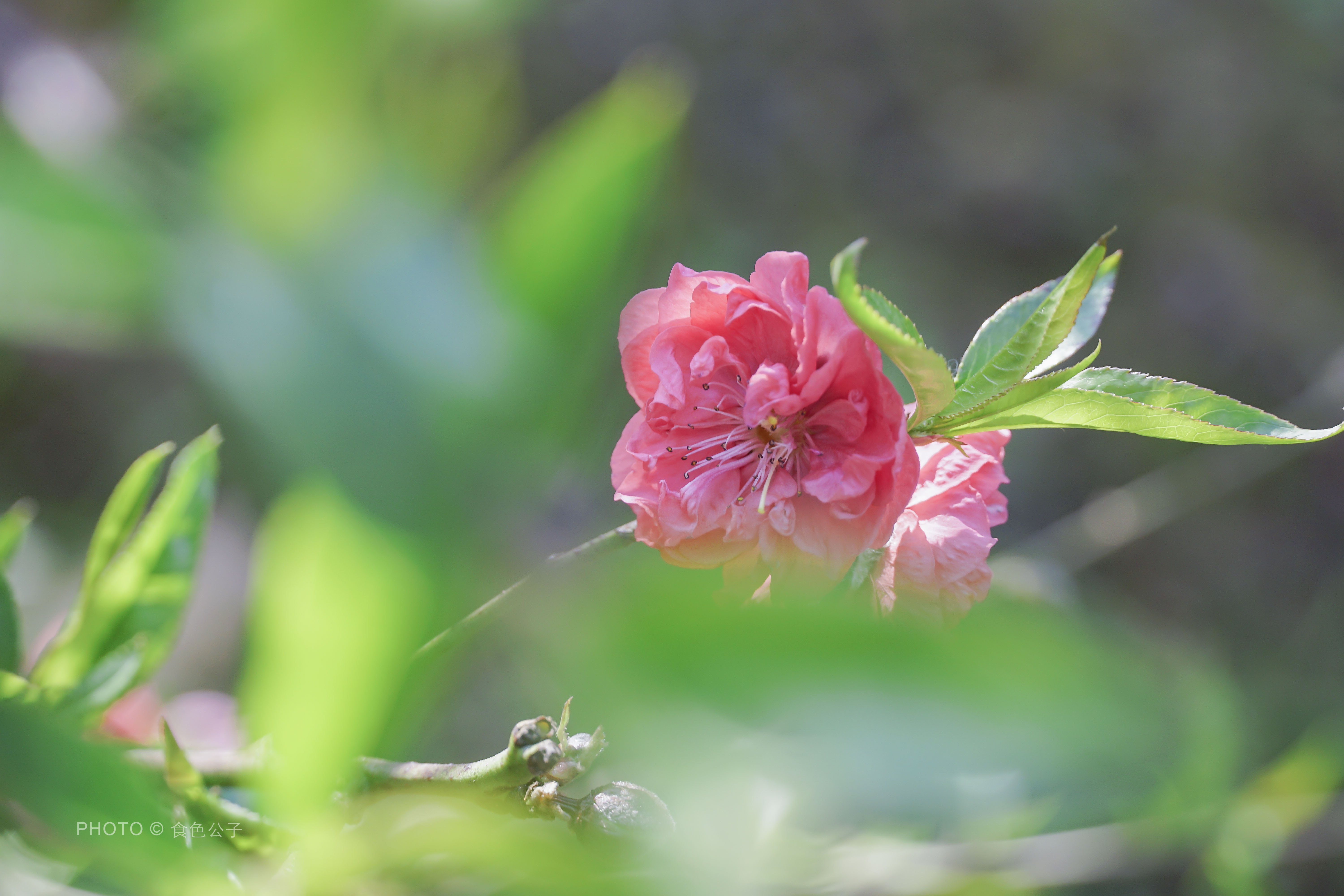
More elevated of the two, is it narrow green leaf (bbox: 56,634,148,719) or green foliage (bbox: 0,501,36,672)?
green foliage (bbox: 0,501,36,672)

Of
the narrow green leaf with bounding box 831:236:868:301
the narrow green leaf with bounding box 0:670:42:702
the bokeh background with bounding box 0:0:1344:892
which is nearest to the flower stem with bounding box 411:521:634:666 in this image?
the bokeh background with bounding box 0:0:1344:892

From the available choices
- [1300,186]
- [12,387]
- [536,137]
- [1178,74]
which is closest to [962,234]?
[1178,74]

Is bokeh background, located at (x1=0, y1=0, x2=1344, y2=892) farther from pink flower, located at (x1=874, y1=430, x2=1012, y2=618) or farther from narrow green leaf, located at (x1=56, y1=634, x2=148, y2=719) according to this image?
narrow green leaf, located at (x1=56, y1=634, x2=148, y2=719)

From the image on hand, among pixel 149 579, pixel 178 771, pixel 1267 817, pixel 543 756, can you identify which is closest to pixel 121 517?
pixel 149 579

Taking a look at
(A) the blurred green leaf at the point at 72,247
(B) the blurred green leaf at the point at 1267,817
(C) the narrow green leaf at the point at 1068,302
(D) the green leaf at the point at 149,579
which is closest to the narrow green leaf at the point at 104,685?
(D) the green leaf at the point at 149,579

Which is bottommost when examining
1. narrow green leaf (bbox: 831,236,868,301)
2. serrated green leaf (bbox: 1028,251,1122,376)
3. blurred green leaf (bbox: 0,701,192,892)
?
blurred green leaf (bbox: 0,701,192,892)
